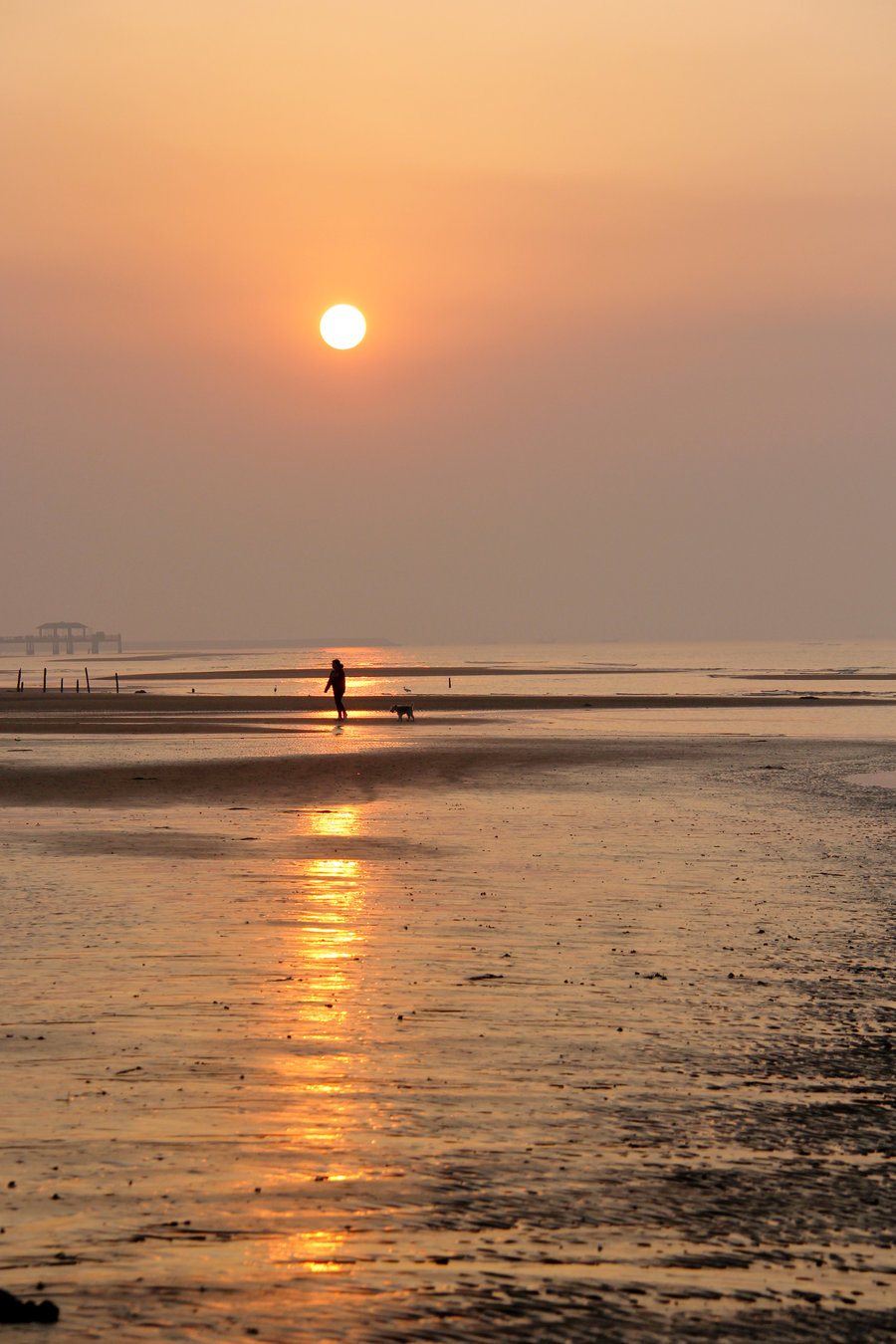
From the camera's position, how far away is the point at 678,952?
12.9 m

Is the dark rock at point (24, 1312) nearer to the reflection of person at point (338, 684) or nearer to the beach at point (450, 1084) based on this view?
the beach at point (450, 1084)

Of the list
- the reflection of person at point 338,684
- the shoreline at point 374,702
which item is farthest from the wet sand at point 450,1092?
the shoreline at point 374,702

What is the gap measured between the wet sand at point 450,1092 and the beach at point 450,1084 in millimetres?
25

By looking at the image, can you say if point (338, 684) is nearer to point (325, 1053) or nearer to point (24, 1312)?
point (325, 1053)

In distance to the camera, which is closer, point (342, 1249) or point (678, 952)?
point (342, 1249)

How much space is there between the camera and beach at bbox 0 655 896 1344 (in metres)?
5.92

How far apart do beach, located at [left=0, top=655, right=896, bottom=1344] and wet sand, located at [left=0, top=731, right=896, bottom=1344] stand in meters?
0.03

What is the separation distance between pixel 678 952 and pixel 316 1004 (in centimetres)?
369

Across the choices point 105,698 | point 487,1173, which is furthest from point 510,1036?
point 105,698

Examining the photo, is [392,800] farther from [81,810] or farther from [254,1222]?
[254,1222]

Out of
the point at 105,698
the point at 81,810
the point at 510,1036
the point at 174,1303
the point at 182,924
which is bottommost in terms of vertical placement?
the point at 174,1303

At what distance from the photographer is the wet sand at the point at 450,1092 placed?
5.90 m

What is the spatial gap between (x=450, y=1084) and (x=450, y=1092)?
0.16 meters

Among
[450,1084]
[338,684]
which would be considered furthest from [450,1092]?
[338,684]
